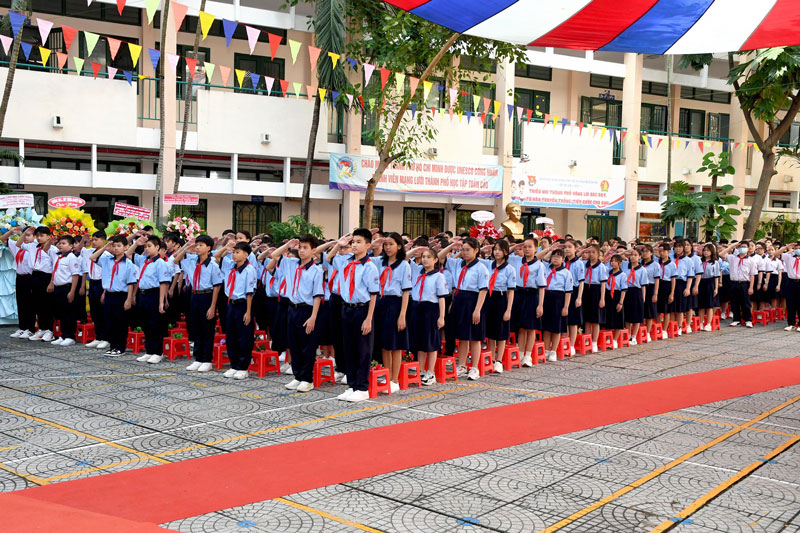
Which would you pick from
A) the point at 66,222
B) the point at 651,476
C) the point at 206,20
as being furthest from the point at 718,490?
the point at 66,222

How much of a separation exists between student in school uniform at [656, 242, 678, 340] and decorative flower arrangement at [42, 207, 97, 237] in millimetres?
8939

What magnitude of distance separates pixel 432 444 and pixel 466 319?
9.51ft

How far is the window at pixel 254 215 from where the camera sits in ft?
62.2

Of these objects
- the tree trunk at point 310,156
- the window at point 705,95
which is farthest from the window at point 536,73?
the tree trunk at point 310,156

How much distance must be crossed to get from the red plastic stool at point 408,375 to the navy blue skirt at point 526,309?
1.98m

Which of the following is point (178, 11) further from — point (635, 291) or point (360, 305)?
point (635, 291)

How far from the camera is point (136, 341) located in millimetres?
9438

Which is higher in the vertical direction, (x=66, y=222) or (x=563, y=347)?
(x=66, y=222)

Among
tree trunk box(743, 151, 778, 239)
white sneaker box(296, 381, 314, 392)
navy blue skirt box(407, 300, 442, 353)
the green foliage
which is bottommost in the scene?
white sneaker box(296, 381, 314, 392)

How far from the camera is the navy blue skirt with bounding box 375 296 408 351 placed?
7371mm

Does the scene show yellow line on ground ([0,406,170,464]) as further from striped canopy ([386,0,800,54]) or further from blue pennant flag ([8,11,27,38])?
blue pennant flag ([8,11,27,38])

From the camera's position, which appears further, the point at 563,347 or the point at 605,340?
the point at 605,340

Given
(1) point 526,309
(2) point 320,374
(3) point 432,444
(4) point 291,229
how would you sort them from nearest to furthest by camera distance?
(3) point 432,444 → (2) point 320,374 → (1) point 526,309 → (4) point 291,229

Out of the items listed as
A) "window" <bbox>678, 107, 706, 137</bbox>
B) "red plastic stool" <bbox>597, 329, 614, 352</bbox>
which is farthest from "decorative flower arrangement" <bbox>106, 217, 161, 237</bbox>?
"window" <bbox>678, 107, 706, 137</bbox>
